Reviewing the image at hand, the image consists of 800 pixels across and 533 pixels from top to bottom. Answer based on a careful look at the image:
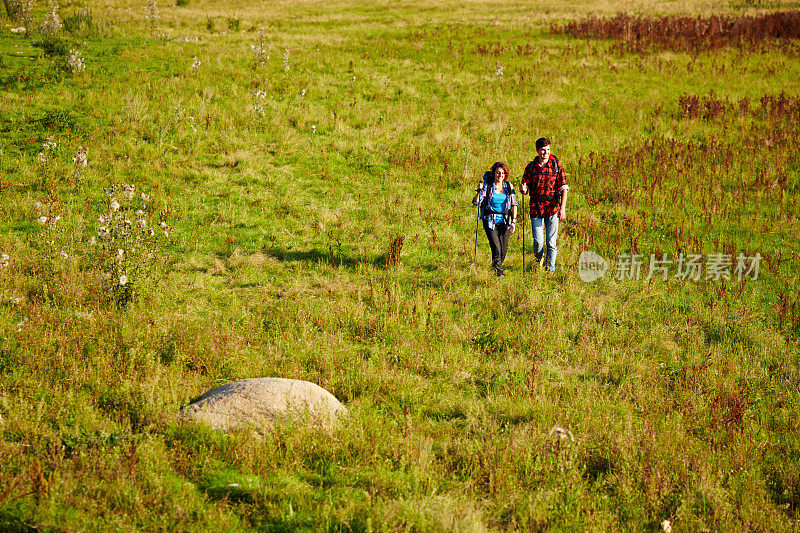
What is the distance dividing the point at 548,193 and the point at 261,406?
6218mm

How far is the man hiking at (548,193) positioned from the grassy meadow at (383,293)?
2.10ft

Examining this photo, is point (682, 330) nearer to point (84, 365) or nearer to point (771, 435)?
point (771, 435)

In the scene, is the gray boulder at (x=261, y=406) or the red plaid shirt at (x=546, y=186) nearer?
the gray boulder at (x=261, y=406)

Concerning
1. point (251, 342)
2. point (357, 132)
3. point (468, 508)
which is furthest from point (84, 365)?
point (357, 132)

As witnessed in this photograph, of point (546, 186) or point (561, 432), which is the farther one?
point (546, 186)

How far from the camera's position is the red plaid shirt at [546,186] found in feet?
31.6

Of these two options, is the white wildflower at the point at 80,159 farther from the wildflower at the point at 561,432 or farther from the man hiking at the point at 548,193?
the wildflower at the point at 561,432

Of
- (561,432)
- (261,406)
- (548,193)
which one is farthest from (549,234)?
(261,406)

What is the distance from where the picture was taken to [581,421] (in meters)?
5.88

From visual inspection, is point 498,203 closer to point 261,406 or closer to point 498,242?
point 498,242

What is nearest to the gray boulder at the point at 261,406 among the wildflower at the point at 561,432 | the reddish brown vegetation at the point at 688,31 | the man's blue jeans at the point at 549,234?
the wildflower at the point at 561,432

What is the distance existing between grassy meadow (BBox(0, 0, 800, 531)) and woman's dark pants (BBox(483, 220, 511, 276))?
0.21 meters

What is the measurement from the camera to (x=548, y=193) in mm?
9648

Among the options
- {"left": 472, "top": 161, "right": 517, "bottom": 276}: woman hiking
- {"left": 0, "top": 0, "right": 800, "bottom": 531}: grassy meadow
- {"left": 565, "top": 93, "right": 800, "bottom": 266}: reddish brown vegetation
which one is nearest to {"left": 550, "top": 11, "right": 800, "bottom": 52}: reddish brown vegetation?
{"left": 0, "top": 0, "right": 800, "bottom": 531}: grassy meadow
